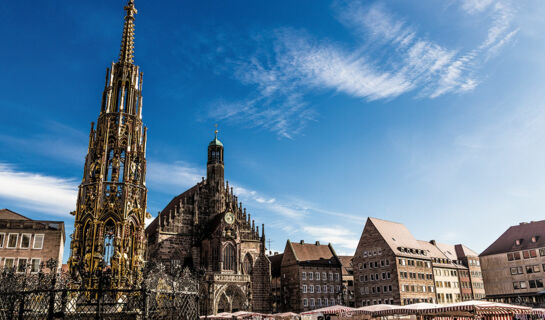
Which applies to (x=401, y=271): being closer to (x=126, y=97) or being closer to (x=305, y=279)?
(x=305, y=279)

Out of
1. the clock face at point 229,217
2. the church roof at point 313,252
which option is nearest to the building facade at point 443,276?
the church roof at point 313,252

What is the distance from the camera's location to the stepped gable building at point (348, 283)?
225 feet

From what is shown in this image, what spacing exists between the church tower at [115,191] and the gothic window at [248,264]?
3253 centimetres

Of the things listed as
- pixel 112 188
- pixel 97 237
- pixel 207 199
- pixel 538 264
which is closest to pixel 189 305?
pixel 97 237

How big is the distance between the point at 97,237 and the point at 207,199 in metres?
35.1

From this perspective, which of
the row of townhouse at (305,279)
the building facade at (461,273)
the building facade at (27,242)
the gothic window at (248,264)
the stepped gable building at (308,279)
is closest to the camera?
the building facade at (27,242)

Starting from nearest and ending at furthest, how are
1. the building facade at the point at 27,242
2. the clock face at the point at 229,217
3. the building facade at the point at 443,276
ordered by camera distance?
the building facade at the point at 27,242, the clock face at the point at 229,217, the building facade at the point at 443,276

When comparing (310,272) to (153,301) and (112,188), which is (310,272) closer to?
(112,188)

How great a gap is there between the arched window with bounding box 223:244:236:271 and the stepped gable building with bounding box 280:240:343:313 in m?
16.7

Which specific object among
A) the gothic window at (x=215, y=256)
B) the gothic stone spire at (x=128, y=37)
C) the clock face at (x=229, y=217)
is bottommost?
the gothic window at (x=215, y=256)

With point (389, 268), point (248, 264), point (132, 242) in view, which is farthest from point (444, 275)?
point (132, 242)

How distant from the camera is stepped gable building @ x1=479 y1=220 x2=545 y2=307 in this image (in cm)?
6119

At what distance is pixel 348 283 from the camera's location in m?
73.1

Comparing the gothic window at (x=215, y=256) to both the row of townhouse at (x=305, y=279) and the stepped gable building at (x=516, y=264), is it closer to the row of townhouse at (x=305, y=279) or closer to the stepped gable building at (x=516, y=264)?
the row of townhouse at (x=305, y=279)
